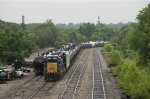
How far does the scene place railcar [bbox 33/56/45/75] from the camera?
5889 centimetres

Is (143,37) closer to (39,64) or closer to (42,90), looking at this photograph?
(42,90)

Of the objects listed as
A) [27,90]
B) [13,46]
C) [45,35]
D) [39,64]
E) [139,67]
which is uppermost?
[45,35]

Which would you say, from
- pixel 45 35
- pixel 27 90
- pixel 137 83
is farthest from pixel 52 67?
pixel 45 35

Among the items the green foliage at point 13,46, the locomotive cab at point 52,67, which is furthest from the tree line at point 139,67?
the green foliage at point 13,46

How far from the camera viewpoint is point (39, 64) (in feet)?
194

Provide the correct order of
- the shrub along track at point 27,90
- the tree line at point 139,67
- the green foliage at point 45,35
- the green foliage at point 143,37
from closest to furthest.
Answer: the tree line at point 139,67 → the shrub along track at point 27,90 → the green foliage at point 143,37 → the green foliage at point 45,35

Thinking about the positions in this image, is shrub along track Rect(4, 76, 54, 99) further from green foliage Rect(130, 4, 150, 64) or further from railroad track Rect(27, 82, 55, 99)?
green foliage Rect(130, 4, 150, 64)

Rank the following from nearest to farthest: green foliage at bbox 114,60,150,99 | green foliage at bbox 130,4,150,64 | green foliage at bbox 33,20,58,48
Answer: green foliage at bbox 114,60,150,99, green foliage at bbox 130,4,150,64, green foliage at bbox 33,20,58,48

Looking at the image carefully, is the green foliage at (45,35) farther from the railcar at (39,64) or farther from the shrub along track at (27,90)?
the shrub along track at (27,90)

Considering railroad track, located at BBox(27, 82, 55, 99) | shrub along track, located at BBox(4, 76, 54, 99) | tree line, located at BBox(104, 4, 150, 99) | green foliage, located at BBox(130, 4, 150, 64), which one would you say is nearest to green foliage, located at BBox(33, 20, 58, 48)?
green foliage, located at BBox(130, 4, 150, 64)

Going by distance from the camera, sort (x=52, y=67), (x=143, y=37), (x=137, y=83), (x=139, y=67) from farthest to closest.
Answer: (x=52, y=67) < (x=143, y=37) < (x=139, y=67) < (x=137, y=83)

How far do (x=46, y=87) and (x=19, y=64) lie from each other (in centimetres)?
1704

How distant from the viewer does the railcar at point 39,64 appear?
193 feet

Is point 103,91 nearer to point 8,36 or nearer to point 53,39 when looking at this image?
point 8,36
